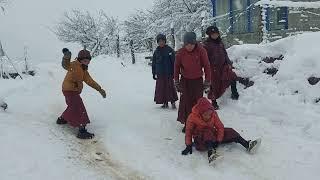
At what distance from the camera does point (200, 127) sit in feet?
24.3

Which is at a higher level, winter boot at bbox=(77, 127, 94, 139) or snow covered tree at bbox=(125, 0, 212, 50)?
snow covered tree at bbox=(125, 0, 212, 50)

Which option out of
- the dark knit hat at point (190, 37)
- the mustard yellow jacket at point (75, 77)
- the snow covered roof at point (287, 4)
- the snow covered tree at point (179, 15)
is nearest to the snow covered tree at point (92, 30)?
the snow covered tree at point (179, 15)

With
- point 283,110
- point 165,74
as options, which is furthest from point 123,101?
point 283,110

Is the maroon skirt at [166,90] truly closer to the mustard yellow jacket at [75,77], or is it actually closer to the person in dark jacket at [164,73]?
the person in dark jacket at [164,73]

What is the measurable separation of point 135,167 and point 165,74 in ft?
12.1

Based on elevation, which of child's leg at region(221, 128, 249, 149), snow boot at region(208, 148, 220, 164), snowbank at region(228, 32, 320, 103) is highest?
snowbank at region(228, 32, 320, 103)

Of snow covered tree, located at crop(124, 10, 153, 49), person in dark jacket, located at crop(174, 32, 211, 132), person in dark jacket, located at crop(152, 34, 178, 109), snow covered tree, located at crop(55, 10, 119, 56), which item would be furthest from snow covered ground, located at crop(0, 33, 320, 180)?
snow covered tree, located at crop(55, 10, 119, 56)

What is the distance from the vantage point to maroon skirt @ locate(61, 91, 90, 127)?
885 centimetres

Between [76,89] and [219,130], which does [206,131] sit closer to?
[219,130]

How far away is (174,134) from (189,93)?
74cm

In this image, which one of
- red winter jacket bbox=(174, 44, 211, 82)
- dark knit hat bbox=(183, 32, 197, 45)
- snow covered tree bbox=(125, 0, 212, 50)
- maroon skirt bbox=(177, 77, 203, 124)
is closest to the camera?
dark knit hat bbox=(183, 32, 197, 45)

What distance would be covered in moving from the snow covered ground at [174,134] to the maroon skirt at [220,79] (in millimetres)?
268

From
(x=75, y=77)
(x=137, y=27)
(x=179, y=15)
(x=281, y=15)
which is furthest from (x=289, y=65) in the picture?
(x=137, y=27)

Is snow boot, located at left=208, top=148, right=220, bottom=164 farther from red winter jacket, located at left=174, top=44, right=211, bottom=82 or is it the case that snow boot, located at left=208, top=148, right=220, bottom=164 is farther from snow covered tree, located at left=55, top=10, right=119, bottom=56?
snow covered tree, located at left=55, top=10, right=119, bottom=56
